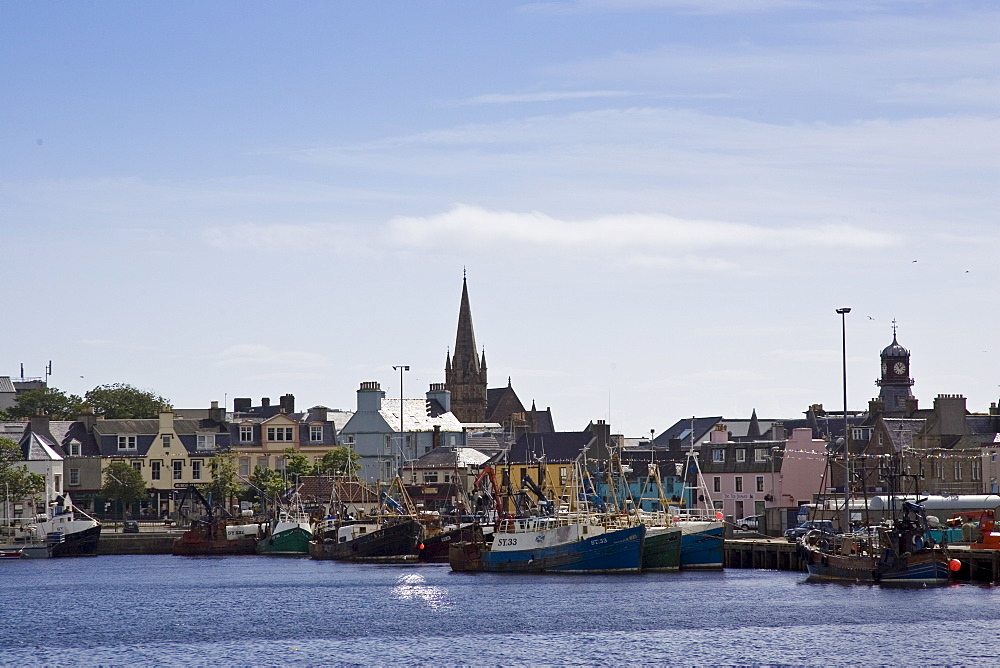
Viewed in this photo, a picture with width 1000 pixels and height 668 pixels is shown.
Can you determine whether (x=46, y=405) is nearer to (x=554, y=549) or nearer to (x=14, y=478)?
(x=14, y=478)

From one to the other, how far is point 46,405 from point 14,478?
52509 millimetres

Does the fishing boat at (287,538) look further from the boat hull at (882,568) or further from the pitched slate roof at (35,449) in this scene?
the boat hull at (882,568)

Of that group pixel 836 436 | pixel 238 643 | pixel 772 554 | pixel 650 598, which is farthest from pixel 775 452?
pixel 238 643

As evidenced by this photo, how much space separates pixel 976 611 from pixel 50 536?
84.1m

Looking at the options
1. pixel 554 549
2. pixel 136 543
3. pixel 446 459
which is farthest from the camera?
pixel 446 459

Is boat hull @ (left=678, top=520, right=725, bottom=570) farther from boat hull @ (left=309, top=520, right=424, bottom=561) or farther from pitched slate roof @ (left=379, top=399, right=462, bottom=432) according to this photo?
pitched slate roof @ (left=379, top=399, right=462, bottom=432)

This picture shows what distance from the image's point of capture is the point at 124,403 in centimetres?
18675

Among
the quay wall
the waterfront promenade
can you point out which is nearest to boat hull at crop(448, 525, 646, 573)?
the waterfront promenade

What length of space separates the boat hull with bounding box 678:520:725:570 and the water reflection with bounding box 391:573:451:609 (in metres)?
15.8

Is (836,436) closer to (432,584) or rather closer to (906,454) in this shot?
(906,454)

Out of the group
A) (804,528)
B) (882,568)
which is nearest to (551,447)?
(804,528)

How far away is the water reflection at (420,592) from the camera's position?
3236 inches

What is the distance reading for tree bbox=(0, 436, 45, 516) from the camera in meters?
135

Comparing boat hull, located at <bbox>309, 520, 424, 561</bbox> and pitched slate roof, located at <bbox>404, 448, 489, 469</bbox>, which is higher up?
pitched slate roof, located at <bbox>404, 448, 489, 469</bbox>
